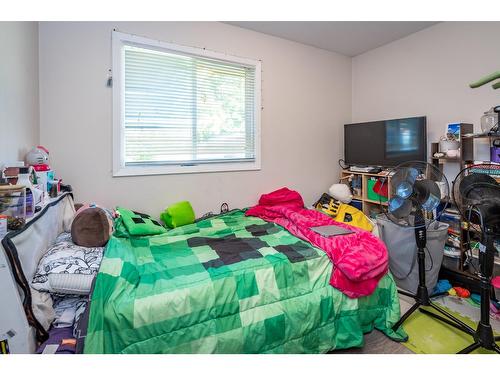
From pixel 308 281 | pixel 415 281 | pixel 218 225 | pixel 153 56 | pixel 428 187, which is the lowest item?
pixel 415 281

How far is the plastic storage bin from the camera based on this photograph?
2.31m

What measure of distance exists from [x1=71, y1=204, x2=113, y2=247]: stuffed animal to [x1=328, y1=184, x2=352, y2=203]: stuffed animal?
2.52m

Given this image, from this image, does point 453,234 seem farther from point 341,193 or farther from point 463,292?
point 341,193

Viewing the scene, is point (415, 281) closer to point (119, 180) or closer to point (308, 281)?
point (308, 281)

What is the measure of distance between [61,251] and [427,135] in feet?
11.1

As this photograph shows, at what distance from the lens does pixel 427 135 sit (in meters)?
2.95

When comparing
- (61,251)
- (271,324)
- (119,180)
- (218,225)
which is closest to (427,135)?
(218,225)

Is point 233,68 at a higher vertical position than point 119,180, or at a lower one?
higher

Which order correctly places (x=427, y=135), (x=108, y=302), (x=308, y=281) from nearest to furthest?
(x=108, y=302) < (x=308, y=281) < (x=427, y=135)

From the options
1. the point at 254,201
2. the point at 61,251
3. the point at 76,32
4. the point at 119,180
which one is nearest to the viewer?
the point at 61,251

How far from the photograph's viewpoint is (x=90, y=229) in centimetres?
170

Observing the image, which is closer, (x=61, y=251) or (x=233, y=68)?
(x=61, y=251)

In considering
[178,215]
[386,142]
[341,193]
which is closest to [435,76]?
[386,142]

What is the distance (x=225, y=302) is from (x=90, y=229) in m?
0.95
